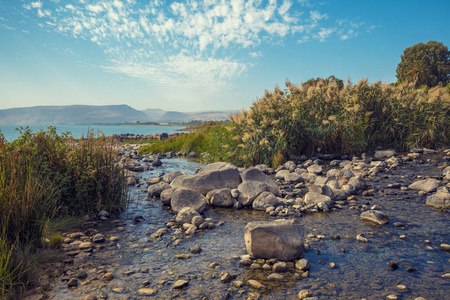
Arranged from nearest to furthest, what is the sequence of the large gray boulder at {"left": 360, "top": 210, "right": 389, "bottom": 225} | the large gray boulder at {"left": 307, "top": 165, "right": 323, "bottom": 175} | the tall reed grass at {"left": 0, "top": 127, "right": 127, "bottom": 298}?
the tall reed grass at {"left": 0, "top": 127, "right": 127, "bottom": 298} < the large gray boulder at {"left": 360, "top": 210, "right": 389, "bottom": 225} < the large gray boulder at {"left": 307, "top": 165, "right": 323, "bottom": 175}

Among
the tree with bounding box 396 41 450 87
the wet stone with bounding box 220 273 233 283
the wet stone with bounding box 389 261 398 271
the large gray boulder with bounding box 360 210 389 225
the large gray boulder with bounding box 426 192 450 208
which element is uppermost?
the tree with bounding box 396 41 450 87

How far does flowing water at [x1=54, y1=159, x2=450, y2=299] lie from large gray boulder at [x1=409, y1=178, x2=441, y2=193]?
1.19 metres

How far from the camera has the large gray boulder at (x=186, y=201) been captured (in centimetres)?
674

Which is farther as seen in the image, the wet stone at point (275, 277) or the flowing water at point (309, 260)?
the wet stone at point (275, 277)

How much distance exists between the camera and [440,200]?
256 inches

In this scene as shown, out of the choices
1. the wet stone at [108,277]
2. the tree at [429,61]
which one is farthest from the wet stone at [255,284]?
the tree at [429,61]

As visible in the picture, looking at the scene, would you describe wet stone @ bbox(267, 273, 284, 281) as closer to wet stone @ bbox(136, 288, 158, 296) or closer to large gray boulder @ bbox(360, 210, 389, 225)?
wet stone @ bbox(136, 288, 158, 296)

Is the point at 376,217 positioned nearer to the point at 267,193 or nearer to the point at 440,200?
the point at 440,200

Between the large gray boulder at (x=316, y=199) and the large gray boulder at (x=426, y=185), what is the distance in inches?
116

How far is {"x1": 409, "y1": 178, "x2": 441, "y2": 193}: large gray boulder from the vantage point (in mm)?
7561

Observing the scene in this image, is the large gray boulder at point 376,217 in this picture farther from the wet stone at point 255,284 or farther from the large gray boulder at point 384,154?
the large gray boulder at point 384,154

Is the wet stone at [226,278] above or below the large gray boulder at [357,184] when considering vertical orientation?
below

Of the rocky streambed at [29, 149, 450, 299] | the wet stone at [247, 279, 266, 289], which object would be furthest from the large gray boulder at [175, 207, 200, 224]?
the wet stone at [247, 279, 266, 289]

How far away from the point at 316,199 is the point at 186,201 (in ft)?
10.9
